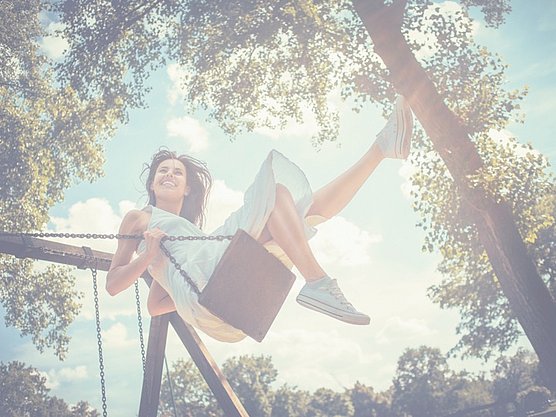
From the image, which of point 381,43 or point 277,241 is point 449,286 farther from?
point 277,241

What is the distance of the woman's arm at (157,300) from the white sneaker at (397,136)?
2.01 meters

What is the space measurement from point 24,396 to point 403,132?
41255 mm

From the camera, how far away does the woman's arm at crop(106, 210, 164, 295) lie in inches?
118

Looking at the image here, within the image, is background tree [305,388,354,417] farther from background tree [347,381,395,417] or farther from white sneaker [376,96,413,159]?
white sneaker [376,96,413,159]

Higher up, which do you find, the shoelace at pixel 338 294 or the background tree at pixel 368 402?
the background tree at pixel 368 402

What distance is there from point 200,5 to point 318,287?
285 inches

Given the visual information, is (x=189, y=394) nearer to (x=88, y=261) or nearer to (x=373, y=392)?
(x=373, y=392)

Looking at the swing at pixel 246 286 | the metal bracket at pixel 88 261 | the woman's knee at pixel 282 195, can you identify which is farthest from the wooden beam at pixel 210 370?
the woman's knee at pixel 282 195

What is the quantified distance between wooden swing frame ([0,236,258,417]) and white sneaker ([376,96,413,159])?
2.73 metres

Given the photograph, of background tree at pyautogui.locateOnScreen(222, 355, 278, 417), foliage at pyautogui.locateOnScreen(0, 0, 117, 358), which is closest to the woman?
foliage at pyautogui.locateOnScreen(0, 0, 117, 358)

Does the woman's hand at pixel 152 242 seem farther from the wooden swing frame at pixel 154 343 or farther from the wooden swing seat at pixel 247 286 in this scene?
the wooden swing frame at pixel 154 343

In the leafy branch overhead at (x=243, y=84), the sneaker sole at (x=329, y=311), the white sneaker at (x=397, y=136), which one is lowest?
the sneaker sole at (x=329, y=311)

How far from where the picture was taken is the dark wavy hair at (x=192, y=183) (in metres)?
4.09

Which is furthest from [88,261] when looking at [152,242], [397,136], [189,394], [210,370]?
[189,394]
